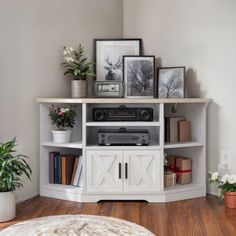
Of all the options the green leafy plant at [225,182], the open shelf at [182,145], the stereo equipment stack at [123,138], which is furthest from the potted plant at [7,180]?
the green leafy plant at [225,182]

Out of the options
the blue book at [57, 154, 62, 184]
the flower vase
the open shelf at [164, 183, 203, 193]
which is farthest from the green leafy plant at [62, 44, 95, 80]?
the flower vase

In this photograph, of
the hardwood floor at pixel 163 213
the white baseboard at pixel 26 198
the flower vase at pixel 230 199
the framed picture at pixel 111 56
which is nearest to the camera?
the hardwood floor at pixel 163 213

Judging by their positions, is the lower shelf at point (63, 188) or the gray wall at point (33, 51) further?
the lower shelf at point (63, 188)

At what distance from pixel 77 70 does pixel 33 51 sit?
45 cm

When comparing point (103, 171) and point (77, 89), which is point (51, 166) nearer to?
point (103, 171)

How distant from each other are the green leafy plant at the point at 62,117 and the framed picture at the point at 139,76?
62 cm

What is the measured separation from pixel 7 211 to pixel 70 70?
150 cm

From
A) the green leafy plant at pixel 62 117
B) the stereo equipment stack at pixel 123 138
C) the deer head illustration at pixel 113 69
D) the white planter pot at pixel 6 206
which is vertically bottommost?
the white planter pot at pixel 6 206

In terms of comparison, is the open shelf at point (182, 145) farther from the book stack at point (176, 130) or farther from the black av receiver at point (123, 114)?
the black av receiver at point (123, 114)

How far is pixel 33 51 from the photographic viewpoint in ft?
11.2

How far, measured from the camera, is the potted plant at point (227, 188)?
314 centimetres

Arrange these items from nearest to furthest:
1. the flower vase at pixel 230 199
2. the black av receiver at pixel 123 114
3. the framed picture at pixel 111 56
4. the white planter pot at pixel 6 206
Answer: the white planter pot at pixel 6 206 → the flower vase at pixel 230 199 → the black av receiver at pixel 123 114 → the framed picture at pixel 111 56

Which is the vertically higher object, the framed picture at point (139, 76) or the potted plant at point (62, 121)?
the framed picture at point (139, 76)

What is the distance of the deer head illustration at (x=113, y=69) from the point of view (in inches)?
156
